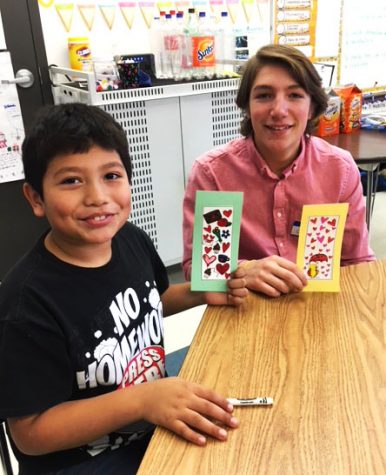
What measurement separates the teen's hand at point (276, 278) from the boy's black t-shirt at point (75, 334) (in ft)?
0.76

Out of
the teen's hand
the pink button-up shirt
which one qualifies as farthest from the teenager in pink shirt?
the teen's hand

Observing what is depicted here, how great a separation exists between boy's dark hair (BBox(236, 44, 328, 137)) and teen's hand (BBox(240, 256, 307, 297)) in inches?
23.3

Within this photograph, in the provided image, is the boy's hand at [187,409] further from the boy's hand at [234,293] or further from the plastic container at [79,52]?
the plastic container at [79,52]

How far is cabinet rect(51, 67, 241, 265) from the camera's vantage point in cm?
247

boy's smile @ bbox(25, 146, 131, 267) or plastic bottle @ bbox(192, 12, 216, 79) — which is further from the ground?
plastic bottle @ bbox(192, 12, 216, 79)

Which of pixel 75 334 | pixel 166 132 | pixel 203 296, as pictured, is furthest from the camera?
pixel 166 132

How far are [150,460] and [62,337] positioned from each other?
277mm

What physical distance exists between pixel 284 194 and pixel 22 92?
6.20 ft

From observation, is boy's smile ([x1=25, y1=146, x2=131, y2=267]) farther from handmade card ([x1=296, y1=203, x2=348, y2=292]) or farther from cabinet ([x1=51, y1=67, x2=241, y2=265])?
cabinet ([x1=51, y1=67, x2=241, y2=265])

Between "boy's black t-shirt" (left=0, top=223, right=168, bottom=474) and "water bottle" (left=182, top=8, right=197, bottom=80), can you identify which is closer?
"boy's black t-shirt" (left=0, top=223, right=168, bottom=474)

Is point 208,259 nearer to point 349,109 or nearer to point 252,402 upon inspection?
point 252,402

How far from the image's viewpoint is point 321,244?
106cm

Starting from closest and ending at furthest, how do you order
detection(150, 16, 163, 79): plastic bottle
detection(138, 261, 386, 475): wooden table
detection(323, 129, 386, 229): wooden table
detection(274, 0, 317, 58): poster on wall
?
detection(138, 261, 386, 475): wooden table < detection(323, 129, 386, 229): wooden table < detection(150, 16, 163, 79): plastic bottle < detection(274, 0, 317, 58): poster on wall

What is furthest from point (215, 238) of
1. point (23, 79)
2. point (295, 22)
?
point (295, 22)
